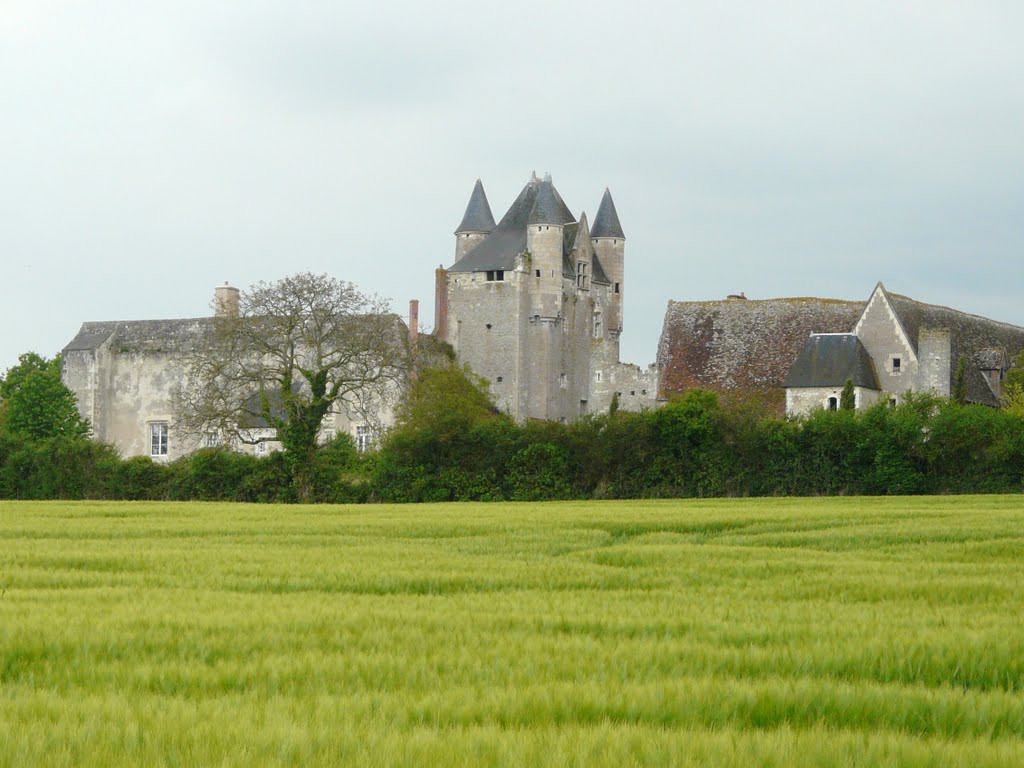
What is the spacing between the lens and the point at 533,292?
85000 millimetres

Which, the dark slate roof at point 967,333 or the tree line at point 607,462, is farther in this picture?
the dark slate roof at point 967,333

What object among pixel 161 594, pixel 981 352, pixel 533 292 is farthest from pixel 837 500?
pixel 533 292

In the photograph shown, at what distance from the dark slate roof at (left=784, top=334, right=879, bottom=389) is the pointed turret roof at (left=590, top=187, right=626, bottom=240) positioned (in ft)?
62.9

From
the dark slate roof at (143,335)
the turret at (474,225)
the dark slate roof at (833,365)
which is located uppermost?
the turret at (474,225)

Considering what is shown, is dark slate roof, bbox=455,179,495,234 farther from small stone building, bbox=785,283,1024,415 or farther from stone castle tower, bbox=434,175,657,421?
small stone building, bbox=785,283,1024,415

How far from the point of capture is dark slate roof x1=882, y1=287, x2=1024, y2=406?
73.4 metres

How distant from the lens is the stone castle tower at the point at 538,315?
8412cm

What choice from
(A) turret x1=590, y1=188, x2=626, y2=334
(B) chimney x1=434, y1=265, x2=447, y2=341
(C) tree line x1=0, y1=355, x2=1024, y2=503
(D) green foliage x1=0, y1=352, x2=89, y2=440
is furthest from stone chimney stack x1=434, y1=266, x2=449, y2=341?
(C) tree line x1=0, y1=355, x2=1024, y2=503

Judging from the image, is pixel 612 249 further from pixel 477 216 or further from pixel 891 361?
pixel 891 361

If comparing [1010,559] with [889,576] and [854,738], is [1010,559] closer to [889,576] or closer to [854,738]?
[889,576]

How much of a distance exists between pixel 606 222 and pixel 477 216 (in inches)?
332

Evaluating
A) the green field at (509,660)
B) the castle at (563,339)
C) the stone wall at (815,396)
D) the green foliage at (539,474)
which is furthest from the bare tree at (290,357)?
the green field at (509,660)

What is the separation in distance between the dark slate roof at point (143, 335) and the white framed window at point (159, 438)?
4414 mm

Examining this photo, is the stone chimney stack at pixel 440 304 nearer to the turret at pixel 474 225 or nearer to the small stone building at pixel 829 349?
the turret at pixel 474 225
